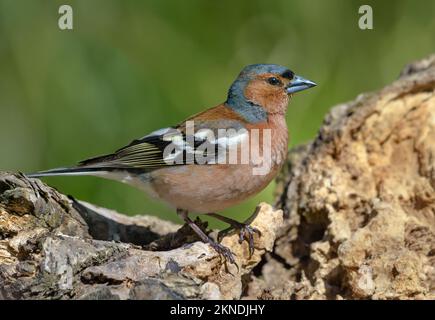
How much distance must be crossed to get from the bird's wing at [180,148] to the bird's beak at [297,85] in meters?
0.50

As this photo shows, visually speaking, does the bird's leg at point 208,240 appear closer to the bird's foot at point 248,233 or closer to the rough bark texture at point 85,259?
the rough bark texture at point 85,259

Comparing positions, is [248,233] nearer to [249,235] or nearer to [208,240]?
[249,235]

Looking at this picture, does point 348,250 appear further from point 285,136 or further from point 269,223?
point 285,136

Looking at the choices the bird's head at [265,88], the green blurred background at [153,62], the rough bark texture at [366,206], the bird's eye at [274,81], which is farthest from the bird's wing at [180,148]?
the green blurred background at [153,62]

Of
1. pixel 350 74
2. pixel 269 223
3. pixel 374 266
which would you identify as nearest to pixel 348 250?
pixel 374 266

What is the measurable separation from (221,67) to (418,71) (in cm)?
189

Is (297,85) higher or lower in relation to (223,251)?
higher

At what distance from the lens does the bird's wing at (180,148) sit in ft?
14.0

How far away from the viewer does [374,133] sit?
457 cm

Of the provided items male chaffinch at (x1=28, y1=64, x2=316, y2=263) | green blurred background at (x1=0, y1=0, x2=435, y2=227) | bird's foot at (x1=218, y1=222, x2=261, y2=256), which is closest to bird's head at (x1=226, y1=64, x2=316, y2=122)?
male chaffinch at (x1=28, y1=64, x2=316, y2=263)

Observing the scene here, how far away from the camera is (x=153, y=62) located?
245 inches

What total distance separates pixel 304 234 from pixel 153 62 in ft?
7.94

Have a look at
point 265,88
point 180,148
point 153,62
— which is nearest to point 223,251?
point 180,148

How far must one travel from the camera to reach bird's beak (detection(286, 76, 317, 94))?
4.65 metres
